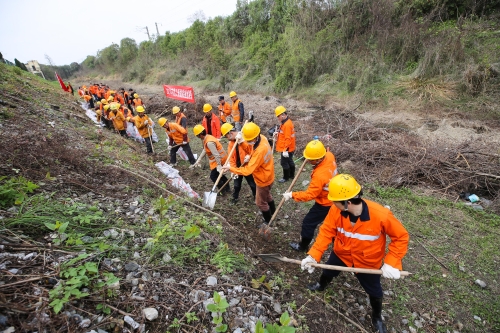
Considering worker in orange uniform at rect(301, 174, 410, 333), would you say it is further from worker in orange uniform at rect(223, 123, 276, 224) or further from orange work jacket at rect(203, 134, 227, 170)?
orange work jacket at rect(203, 134, 227, 170)

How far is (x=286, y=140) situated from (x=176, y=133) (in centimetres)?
317

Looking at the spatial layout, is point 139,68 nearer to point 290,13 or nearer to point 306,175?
point 290,13

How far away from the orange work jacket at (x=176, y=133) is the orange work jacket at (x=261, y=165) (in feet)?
10.7

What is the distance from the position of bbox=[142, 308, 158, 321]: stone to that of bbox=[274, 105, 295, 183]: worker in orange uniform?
4.26 metres

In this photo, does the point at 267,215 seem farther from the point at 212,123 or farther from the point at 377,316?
the point at 212,123

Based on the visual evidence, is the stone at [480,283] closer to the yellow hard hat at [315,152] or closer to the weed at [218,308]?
the yellow hard hat at [315,152]

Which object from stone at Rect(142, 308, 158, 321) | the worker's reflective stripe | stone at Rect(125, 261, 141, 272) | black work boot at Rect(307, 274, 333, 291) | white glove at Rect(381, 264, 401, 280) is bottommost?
black work boot at Rect(307, 274, 333, 291)

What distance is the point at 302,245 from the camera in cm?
379

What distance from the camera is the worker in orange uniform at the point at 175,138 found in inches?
259

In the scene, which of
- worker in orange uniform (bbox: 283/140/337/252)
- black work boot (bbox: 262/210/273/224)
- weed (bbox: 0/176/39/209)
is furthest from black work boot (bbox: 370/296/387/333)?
weed (bbox: 0/176/39/209)

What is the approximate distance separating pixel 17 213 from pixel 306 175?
541cm

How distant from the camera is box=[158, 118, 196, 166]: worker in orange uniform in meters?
6.59

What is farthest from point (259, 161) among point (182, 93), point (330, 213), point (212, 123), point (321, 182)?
point (182, 93)

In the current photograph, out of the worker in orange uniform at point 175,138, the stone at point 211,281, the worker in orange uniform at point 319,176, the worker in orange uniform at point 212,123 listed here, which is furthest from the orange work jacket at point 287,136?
the stone at point 211,281
